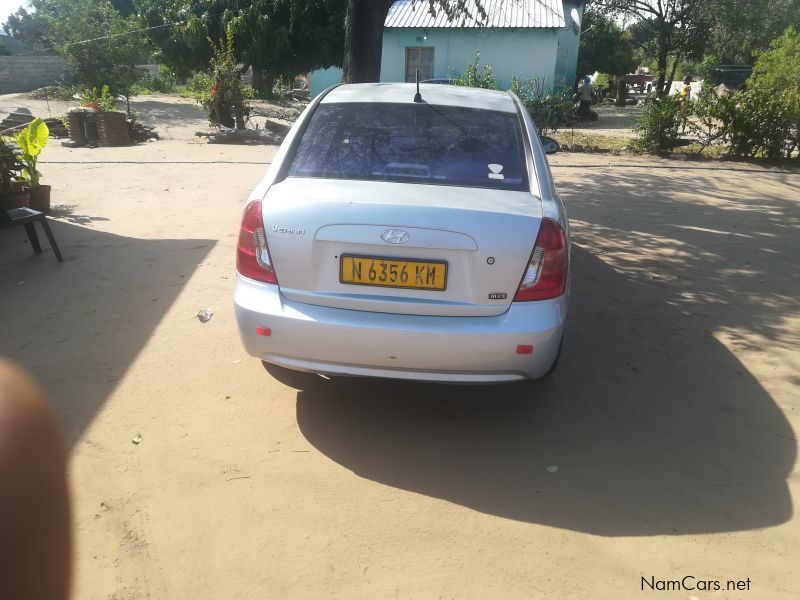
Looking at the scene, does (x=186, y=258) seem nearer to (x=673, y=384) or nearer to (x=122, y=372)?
(x=122, y=372)

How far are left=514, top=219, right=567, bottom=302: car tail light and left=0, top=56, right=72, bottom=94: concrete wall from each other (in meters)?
28.8

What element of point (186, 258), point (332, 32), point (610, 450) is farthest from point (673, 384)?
point (332, 32)

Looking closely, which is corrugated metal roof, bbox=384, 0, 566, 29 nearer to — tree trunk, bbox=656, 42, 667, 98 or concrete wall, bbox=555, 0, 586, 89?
concrete wall, bbox=555, 0, 586, 89

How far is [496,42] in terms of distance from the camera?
73.9 feet

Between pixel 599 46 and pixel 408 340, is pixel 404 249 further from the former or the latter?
pixel 599 46

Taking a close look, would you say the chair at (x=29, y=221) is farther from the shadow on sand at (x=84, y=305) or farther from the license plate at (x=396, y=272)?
the license plate at (x=396, y=272)

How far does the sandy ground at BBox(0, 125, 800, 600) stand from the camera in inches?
94.7

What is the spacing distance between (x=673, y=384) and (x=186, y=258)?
173 inches

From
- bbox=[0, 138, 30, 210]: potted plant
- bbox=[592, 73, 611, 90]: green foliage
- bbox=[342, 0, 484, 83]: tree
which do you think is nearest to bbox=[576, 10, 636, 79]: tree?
bbox=[592, 73, 611, 90]: green foliage

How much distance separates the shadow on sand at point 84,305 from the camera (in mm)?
3705

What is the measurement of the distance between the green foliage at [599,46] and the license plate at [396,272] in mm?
34168

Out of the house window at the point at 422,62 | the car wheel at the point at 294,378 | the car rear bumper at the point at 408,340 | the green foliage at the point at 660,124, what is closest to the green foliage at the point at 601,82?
the house window at the point at 422,62

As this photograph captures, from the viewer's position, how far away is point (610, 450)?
315cm

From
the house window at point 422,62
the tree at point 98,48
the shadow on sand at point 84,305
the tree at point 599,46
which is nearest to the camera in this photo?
the shadow on sand at point 84,305
